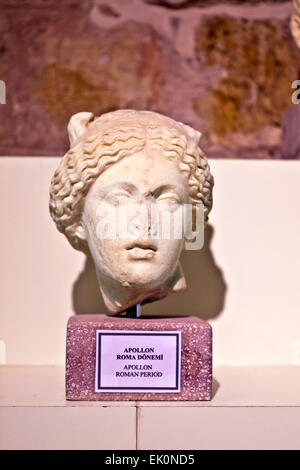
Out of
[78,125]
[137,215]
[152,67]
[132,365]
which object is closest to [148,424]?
[132,365]

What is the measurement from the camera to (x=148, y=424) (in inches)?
40.7

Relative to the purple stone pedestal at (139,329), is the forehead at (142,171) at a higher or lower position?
higher

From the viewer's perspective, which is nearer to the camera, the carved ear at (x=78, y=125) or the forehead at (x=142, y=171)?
the forehead at (x=142, y=171)

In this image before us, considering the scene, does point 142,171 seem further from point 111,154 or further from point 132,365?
point 132,365

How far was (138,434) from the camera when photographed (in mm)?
1022

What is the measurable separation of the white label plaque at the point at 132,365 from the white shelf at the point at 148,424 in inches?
1.3

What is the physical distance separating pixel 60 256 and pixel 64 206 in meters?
0.32

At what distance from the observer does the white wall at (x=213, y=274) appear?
57.7 inches

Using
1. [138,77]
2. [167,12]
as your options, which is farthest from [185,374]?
[167,12]

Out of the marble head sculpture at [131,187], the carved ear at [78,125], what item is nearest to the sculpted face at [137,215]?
the marble head sculpture at [131,187]

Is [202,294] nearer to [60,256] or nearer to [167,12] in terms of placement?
[60,256]

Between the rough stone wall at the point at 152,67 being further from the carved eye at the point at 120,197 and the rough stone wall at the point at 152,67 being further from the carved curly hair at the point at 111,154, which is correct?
the carved eye at the point at 120,197

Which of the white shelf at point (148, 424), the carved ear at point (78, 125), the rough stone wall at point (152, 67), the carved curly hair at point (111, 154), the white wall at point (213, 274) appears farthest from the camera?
the rough stone wall at point (152, 67)
